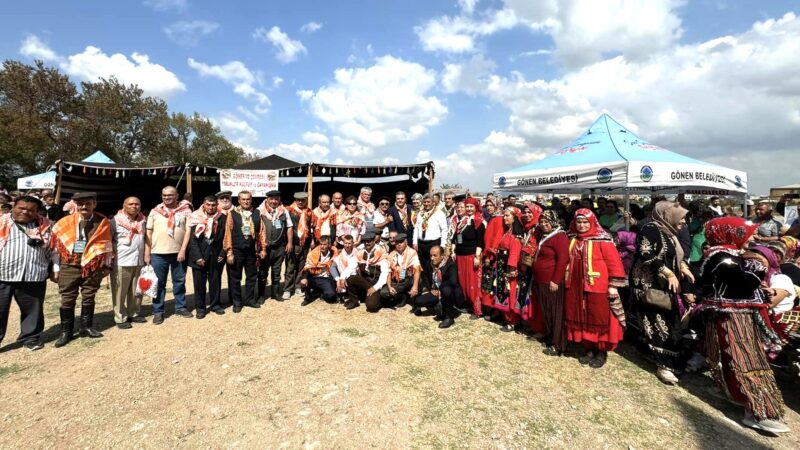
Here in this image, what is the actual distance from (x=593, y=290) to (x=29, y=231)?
5.92m

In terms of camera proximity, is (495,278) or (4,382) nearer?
(4,382)

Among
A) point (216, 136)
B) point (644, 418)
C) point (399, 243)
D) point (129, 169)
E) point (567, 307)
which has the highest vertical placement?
point (216, 136)

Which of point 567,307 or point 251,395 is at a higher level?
point 567,307

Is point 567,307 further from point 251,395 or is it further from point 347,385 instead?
point 251,395

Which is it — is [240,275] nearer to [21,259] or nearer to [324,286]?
[324,286]

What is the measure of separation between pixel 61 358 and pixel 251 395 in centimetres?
237

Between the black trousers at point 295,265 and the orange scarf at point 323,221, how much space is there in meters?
0.36

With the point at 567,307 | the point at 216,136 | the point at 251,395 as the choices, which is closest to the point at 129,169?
the point at 251,395

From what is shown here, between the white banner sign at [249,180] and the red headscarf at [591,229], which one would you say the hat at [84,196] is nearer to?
the white banner sign at [249,180]

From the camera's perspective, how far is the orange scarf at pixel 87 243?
12.4 feet

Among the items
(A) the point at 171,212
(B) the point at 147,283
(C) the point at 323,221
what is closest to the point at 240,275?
(B) the point at 147,283

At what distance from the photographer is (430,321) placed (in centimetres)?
480

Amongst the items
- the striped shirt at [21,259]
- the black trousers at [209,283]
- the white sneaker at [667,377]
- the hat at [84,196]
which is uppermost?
the hat at [84,196]

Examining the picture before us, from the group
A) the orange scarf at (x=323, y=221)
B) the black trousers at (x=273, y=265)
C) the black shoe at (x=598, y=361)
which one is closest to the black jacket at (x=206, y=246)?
the black trousers at (x=273, y=265)
